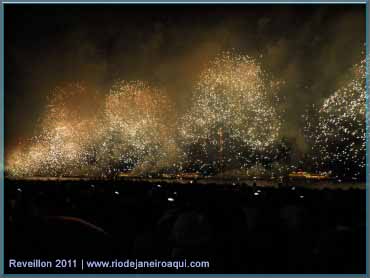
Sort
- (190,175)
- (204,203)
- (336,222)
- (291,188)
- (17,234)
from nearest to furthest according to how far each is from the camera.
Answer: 1. (17,234)
2. (336,222)
3. (204,203)
4. (291,188)
5. (190,175)

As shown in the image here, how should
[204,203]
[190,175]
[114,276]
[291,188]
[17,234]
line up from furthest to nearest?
1. [190,175]
2. [291,188]
3. [204,203]
4. [17,234]
5. [114,276]

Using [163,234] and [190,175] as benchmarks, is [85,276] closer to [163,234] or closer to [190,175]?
[163,234]

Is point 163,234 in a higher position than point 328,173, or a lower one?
lower

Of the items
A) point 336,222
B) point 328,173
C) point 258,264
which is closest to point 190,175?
point 328,173

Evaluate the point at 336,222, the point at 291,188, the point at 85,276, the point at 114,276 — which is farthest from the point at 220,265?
the point at 291,188

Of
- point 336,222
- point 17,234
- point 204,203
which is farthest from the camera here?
point 204,203

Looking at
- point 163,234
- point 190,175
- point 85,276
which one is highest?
point 190,175

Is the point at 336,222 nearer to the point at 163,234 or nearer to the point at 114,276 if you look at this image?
the point at 163,234

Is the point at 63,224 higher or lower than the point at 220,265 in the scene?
higher

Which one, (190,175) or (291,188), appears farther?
(190,175)
